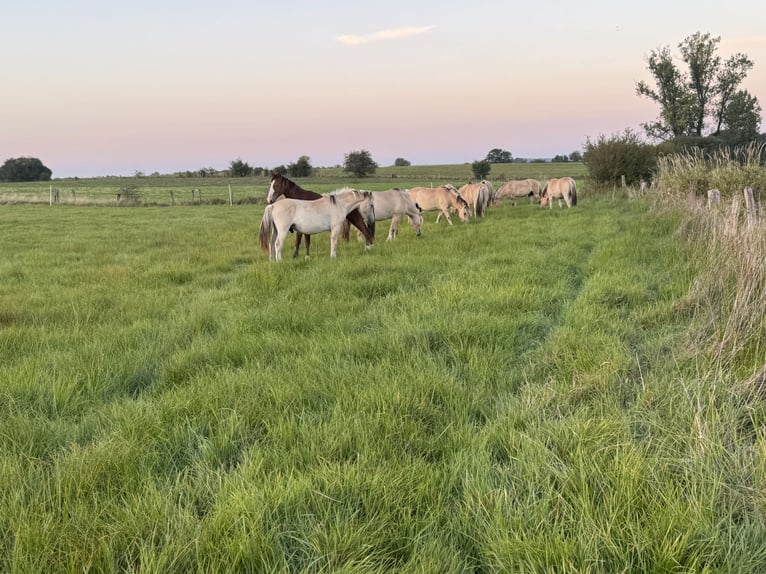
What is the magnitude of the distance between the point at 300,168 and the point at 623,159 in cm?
5093

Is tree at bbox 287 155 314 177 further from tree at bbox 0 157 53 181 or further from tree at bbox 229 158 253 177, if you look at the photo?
tree at bbox 0 157 53 181

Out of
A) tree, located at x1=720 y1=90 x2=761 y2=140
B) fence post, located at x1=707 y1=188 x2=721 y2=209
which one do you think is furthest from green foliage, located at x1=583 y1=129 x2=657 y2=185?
tree, located at x1=720 y1=90 x2=761 y2=140

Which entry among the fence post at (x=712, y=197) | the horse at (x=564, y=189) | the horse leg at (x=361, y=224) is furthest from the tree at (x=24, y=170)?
the fence post at (x=712, y=197)

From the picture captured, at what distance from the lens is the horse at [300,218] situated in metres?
8.30

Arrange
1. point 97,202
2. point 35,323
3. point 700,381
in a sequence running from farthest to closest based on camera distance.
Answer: point 97,202 → point 35,323 → point 700,381

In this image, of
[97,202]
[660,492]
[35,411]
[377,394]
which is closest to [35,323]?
[35,411]

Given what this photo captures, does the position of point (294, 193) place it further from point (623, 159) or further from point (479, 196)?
point (623, 159)

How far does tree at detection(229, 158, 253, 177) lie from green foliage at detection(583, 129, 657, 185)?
189 ft

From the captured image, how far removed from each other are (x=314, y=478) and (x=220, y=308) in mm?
3737

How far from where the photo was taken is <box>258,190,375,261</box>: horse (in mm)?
8305

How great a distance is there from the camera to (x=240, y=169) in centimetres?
7094

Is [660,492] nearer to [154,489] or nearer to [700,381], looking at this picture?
[700,381]

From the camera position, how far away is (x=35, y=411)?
2.86m

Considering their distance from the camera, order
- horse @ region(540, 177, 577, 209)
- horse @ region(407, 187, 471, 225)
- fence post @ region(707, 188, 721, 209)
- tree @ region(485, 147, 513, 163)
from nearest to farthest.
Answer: fence post @ region(707, 188, 721, 209), horse @ region(407, 187, 471, 225), horse @ region(540, 177, 577, 209), tree @ region(485, 147, 513, 163)
